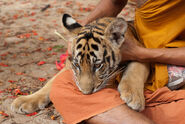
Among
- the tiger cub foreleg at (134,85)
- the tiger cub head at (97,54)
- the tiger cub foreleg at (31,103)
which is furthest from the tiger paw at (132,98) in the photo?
the tiger cub foreleg at (31,103)

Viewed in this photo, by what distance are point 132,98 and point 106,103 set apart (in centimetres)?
18

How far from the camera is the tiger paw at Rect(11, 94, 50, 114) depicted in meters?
1.99

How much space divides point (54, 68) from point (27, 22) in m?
2.84

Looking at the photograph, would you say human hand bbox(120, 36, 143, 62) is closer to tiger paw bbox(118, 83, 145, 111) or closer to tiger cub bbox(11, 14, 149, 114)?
tiger cub bbox(11, 14, 149, 114)

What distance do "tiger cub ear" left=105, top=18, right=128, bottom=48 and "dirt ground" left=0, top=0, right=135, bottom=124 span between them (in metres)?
0.42

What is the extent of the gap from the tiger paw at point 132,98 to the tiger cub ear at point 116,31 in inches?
13.7

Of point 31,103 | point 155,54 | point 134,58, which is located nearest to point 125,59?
point 134,58

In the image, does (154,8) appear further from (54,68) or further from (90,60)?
(54,68)

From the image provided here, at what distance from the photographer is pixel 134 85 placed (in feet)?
5.32

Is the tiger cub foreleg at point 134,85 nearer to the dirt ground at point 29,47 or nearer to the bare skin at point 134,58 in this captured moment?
the bare skin at point 134,58

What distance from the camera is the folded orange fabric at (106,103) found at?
1535 millimetres

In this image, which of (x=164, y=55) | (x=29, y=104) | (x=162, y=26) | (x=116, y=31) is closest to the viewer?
(x=116, y=31)

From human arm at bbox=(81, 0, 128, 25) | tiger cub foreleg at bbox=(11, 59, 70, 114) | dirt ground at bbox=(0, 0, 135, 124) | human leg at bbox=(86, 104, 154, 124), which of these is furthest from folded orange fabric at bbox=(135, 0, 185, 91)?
tiger cub foreleg at bbox=(11, 59, 70, 114)

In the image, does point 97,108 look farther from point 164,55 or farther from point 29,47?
point 29,47
